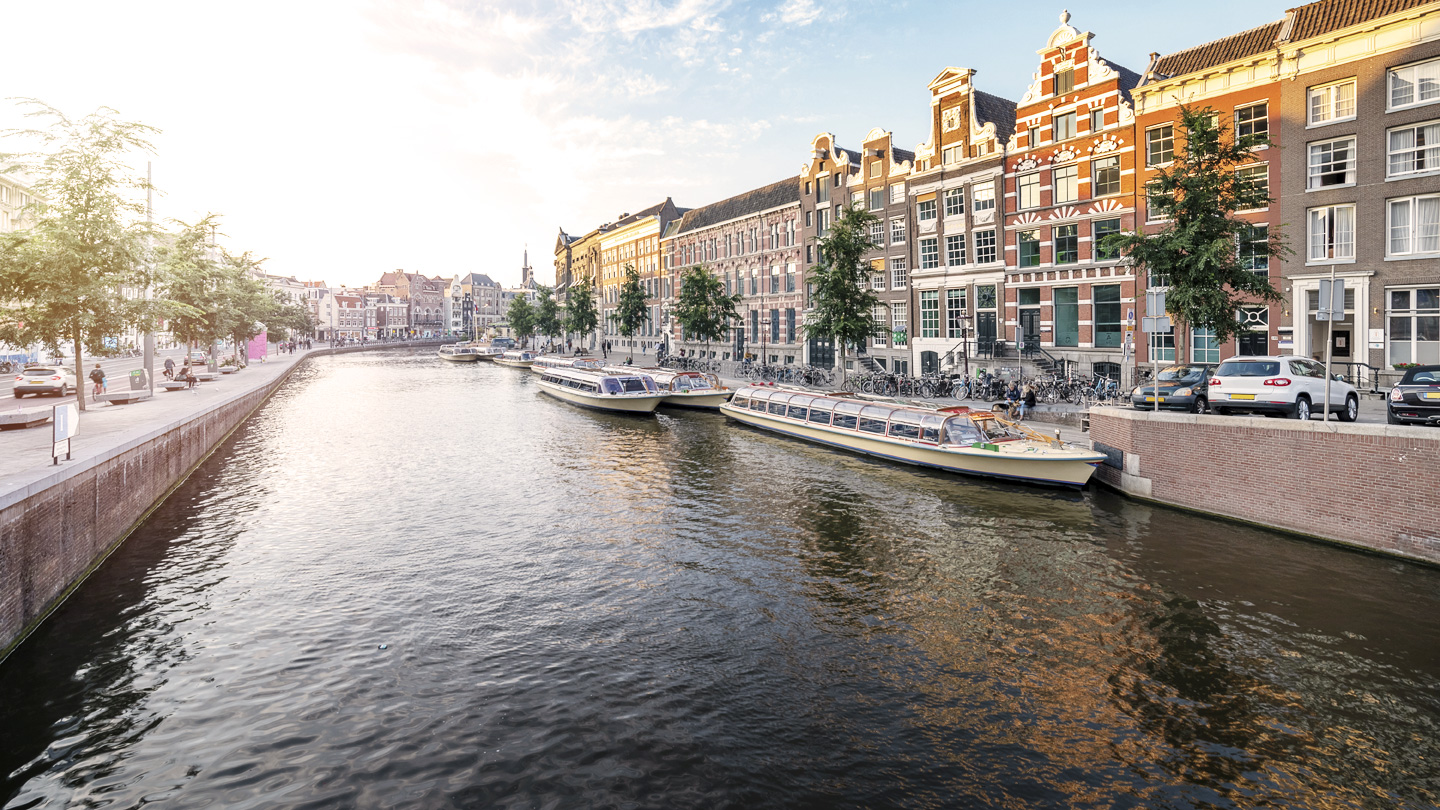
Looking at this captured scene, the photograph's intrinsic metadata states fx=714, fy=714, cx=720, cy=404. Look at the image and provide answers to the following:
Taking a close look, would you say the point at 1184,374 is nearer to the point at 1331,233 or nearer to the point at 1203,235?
the point at 1203,235

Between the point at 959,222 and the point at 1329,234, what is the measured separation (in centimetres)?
1876

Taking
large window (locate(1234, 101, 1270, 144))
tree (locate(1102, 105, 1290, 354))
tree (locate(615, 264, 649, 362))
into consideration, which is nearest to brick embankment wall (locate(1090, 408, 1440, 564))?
tree (locate(1102, 105, 1290, 354))

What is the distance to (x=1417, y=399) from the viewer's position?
1706 centimetres

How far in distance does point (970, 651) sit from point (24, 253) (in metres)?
30.9

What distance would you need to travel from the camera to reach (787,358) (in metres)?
62.6

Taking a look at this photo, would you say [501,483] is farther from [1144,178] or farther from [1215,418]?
[1144,178]

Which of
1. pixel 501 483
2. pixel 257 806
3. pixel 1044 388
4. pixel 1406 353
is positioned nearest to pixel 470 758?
pixel 257 806

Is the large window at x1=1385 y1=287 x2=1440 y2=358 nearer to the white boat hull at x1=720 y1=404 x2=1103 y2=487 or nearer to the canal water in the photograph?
the white boat hull at x1=720 y1=404 x2=1103 y2=487

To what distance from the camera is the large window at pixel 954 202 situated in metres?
45.2

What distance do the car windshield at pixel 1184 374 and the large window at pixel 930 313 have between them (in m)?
20.7

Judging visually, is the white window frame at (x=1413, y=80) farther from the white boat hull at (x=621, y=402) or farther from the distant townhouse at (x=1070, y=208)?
the white boat hull at (x=621, y=402)

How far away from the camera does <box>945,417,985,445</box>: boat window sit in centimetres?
2373

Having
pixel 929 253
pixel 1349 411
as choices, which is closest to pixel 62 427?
pixel 1349 411

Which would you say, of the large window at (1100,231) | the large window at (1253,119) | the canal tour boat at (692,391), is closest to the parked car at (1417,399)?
the large window at (1253,119)
